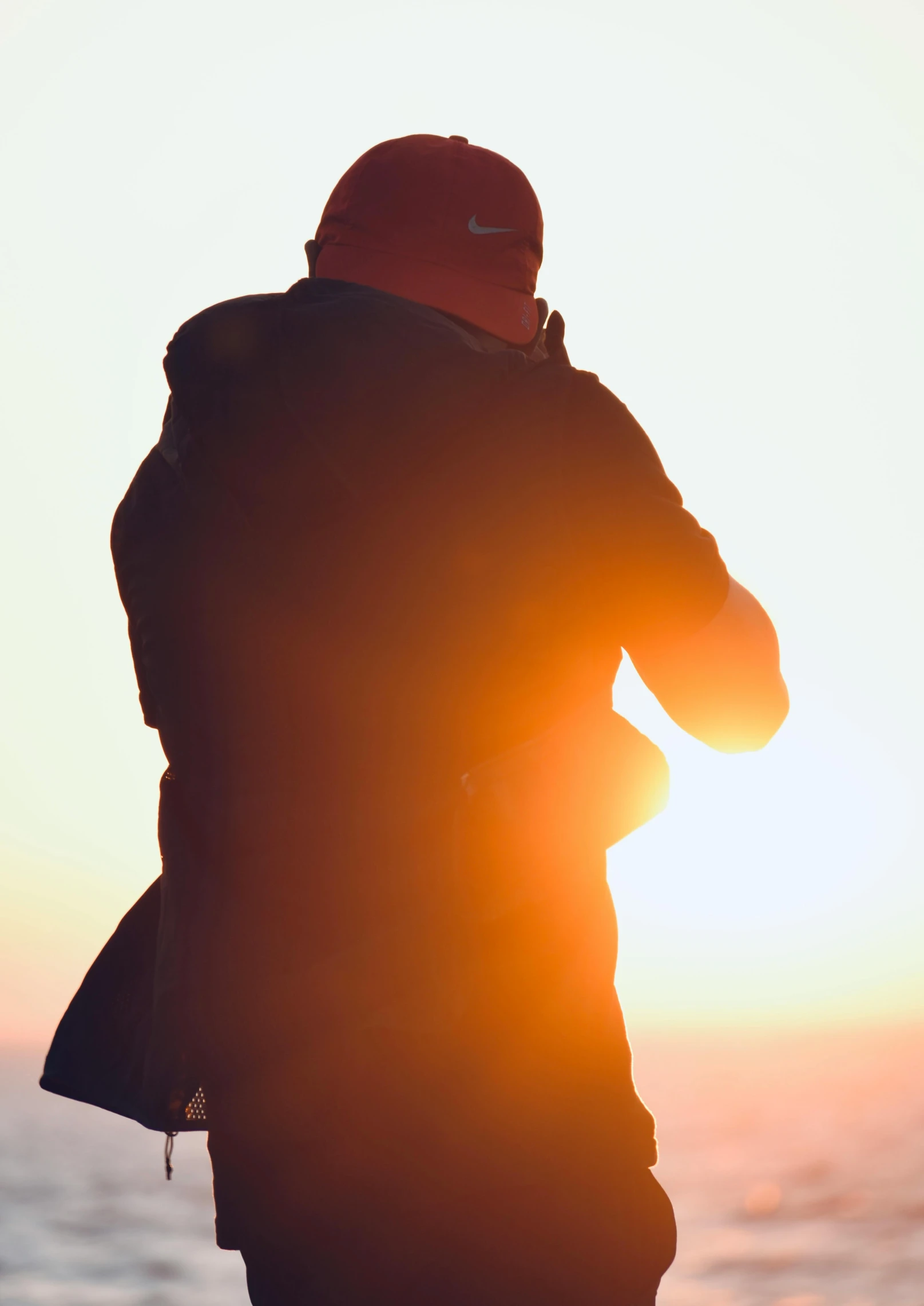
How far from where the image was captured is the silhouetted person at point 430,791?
1.36 metres

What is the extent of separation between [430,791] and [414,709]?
0.32ft

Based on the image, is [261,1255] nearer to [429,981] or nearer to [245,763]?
[429,981]

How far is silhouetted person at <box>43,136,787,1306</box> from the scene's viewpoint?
4.45 feet

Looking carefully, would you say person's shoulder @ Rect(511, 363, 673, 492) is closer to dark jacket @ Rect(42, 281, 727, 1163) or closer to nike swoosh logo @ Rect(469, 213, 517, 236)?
dark jacket @ Rect(42, 281, 727, 1163)

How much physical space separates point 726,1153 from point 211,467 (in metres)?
18.1

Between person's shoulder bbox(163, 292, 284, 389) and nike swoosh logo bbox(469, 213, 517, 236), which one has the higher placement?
nike swoosh logo bbox(469, 213, 517, 236)

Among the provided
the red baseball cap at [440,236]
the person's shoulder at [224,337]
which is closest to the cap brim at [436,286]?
the red baseball cap at [440,236]

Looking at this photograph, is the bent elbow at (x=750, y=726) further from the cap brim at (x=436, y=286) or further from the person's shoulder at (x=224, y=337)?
the person's shoulder at (x=224, y=337)

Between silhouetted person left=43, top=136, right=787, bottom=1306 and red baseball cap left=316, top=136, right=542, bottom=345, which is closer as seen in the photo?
silhouetted person left=43, top=136, right=787, bottom=1306

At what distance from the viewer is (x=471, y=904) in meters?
1.36

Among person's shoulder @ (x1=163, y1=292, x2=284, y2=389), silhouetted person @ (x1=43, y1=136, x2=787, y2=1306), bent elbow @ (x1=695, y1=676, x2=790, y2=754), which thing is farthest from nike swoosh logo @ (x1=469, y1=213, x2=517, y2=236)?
bent elbow @ (x1=695, y1=676, x2=790, y2=754)

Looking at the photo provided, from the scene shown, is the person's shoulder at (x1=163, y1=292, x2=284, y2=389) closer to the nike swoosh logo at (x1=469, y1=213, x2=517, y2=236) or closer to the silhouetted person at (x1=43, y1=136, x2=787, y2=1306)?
the silhouetted person at (x1=43, y1=136, x2=787, y2=1306)

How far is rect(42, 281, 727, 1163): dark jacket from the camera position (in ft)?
4.46

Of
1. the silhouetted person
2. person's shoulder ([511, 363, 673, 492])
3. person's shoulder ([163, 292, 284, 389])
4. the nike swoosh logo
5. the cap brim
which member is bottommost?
the silhouetted person
